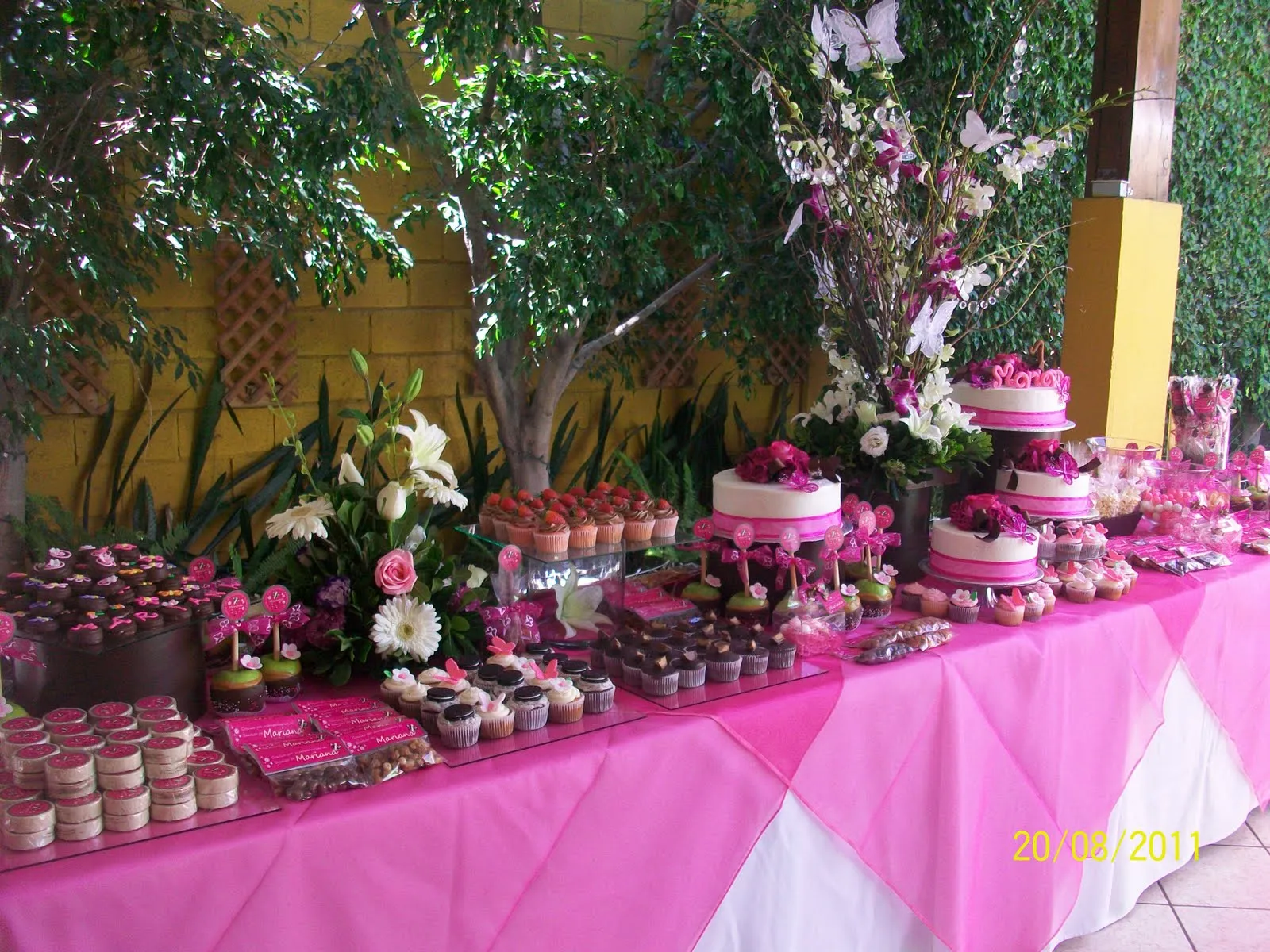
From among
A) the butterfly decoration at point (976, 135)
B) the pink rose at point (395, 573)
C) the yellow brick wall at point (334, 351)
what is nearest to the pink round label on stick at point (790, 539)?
the pink rose at point (395, 573)

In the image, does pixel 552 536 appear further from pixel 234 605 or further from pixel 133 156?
pixel 133 156

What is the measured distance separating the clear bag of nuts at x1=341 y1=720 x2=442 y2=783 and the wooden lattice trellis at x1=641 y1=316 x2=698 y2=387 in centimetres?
292

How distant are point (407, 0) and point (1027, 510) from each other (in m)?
1.82

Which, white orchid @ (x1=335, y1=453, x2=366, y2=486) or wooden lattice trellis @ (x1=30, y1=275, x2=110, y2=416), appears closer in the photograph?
white orchid @ (x1=335, y1=453, x2=366, y2=486)

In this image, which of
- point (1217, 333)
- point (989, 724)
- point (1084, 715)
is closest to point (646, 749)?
point (989, 724)

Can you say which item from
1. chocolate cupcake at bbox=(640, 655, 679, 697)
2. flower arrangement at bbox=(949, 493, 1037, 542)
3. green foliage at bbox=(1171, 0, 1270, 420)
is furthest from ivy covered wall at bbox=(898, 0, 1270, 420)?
chocolate cupcake at bbox=(640, 655, 679, 697)

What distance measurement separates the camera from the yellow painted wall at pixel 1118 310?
3318 millimetres

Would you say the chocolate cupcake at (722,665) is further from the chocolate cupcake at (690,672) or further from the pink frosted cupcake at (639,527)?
the pink frosted cupcake at (639,527)

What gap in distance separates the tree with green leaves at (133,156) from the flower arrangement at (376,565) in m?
0.96

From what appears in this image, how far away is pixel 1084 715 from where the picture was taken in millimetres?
1986

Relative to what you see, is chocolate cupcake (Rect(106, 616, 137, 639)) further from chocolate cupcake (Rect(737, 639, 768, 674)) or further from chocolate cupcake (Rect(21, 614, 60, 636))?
chocolate cupcake (Rect(737, 639, 768, 674))

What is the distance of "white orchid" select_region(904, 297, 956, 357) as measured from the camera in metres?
2.16
